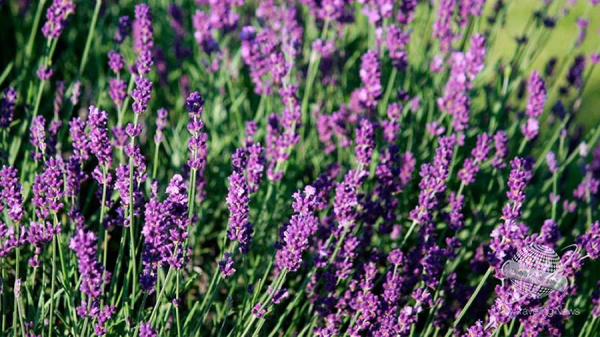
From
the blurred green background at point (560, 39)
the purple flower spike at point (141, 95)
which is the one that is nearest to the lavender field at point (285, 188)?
the purple flower spike at point (141, 95)

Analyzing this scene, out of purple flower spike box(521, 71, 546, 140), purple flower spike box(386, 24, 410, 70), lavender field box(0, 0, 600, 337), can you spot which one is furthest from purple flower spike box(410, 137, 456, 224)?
purple flower spike box(386, 24, 410, 70)

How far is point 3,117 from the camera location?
2.16 metres

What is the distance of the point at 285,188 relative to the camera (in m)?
2.63

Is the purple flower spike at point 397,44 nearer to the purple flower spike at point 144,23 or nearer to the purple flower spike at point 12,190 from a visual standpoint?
the purple flower spike at point 144,23

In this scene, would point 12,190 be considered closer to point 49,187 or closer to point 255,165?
point 49,187

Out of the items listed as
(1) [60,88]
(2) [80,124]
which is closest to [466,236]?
(2) [80,124]

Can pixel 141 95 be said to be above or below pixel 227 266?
above

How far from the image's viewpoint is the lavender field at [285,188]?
1.80 m

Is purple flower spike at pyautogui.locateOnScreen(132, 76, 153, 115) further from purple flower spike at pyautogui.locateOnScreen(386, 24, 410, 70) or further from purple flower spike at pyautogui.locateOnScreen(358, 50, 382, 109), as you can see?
purple flower spike at pyautogui.locateOnScreen(386, 24, 410, 70)

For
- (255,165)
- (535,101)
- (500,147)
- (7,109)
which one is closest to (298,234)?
(255,165)

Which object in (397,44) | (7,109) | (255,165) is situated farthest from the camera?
(397,44)

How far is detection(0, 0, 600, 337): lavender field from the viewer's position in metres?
1.80

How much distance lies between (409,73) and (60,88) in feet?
5.65

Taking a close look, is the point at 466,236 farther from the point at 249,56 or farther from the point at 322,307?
the point at 249,56
